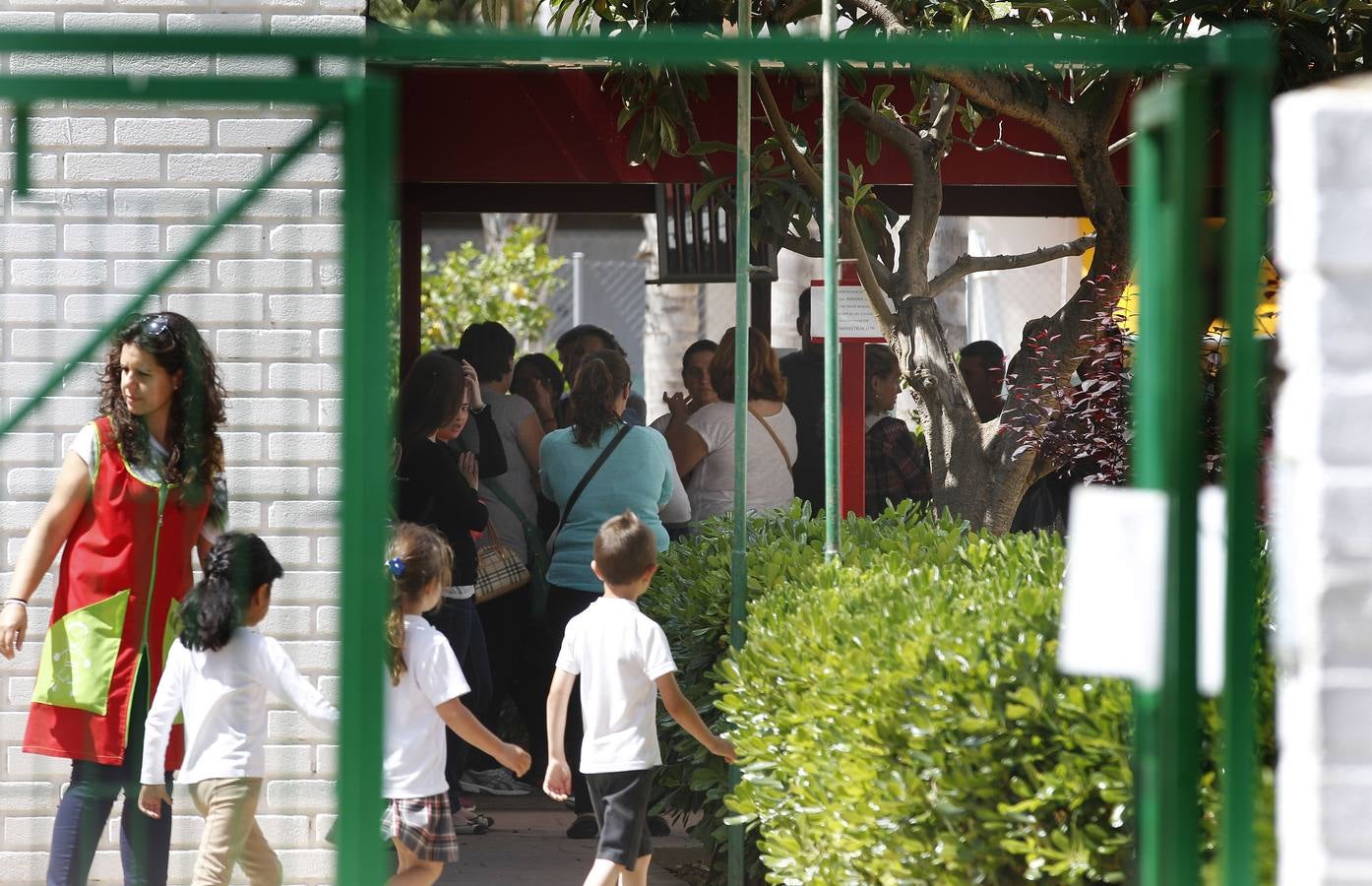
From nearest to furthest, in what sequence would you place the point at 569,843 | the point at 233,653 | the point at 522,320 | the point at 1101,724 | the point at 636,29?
1. the point at 1101,724
2. the point at 233,653
3. the point at 636,29
4. the point at 569,843
5. the point at 522,320

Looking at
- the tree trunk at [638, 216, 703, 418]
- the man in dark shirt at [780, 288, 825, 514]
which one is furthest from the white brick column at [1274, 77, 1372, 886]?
the tree trunk at [638, 216, 703, 418]

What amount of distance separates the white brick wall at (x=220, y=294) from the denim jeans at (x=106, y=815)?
0.81 meters

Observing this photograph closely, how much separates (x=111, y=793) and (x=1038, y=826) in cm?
217

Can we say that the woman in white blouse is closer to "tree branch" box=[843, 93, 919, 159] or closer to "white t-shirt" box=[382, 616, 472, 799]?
"tree branch" box=[843, 93, 919, 159]

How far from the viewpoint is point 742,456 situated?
4.52 m

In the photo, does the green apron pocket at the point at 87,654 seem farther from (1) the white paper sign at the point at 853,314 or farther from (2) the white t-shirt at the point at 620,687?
(1) the white paper sign at the point at 853,314

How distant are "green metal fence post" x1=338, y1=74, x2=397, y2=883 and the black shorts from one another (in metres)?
2.15

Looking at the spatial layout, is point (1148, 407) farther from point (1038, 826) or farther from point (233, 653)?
point (233, 653)

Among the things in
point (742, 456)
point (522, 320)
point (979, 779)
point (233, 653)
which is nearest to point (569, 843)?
point (742, 456)

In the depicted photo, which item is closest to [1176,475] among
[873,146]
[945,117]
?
[945,117]

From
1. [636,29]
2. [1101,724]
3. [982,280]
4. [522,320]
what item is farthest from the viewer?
[522,320]

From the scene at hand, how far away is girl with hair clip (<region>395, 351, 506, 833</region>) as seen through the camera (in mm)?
5551

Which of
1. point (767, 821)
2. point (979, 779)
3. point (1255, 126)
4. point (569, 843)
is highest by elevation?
point (1255, 126)

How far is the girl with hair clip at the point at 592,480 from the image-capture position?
589 cm
